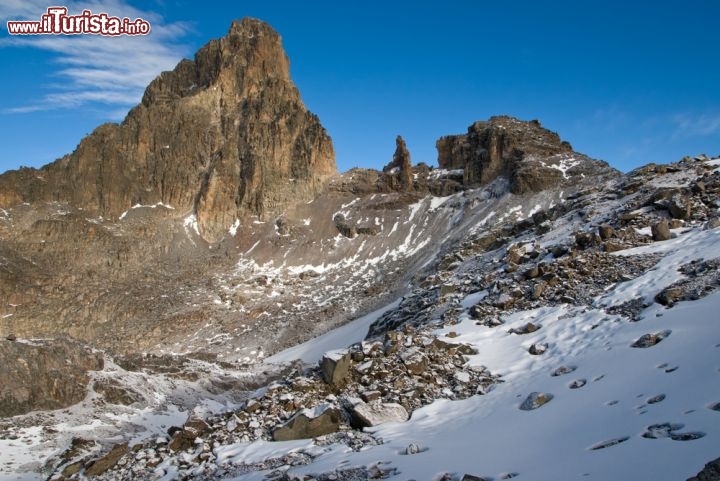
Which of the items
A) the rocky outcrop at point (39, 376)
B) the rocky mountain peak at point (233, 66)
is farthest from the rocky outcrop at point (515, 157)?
the rocky outcrop at point (39, 376)

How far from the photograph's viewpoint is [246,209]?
335ft

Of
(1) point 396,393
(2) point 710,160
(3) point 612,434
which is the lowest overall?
(3) point 612,434

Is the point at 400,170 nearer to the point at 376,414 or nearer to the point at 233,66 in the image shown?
the point at 233,66

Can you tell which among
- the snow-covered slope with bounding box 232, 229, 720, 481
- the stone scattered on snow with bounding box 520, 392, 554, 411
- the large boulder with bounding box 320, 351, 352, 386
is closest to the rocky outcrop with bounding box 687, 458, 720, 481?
the snow-covered slope with bounding box 232, 229, 720, 481

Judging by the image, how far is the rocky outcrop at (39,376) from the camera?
2919cm

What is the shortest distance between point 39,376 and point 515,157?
257 feet

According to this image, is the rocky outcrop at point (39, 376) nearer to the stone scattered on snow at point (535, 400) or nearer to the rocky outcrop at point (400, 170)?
the stone scattered on snow at point (535, 400)

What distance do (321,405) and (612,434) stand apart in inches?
304

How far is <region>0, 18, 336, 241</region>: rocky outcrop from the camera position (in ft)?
327

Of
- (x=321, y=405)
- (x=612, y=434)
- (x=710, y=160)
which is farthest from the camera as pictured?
(x=710, y=160)

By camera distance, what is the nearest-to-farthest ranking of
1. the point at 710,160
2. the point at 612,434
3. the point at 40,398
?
the point at 612,434
the point at 40,398
the point at 710,160

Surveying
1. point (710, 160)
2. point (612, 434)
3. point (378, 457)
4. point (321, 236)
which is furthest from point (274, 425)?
point (321, 236)

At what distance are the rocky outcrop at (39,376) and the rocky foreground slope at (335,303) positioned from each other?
0.12 metres

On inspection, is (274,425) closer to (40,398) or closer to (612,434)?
(612,434)
